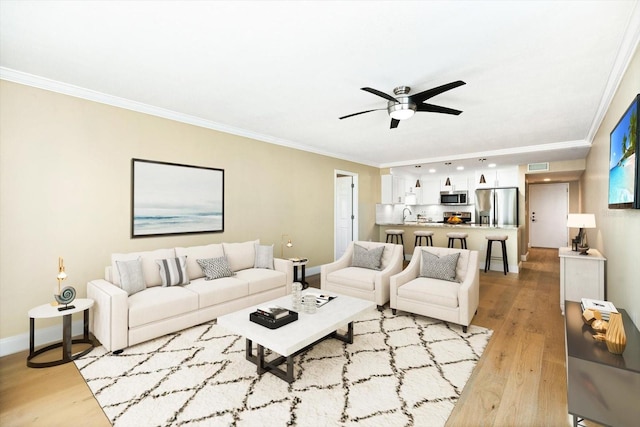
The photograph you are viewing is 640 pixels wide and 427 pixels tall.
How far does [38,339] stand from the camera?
2.90m

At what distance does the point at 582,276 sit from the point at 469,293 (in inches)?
64.7

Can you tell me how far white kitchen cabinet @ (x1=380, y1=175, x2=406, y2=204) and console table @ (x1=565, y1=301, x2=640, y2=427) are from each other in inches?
246

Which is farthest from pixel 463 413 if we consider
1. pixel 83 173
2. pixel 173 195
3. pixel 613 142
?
pixel 83 173

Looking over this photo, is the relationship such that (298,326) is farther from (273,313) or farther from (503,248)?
(503,248)

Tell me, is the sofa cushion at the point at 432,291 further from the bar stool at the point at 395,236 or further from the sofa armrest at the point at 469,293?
the bar stool at the point at 395,236

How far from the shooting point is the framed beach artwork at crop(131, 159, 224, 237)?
11.9ft

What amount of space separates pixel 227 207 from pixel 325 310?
2479 mm

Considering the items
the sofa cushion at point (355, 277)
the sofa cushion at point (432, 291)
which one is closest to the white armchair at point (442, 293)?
the sofa cushion at point (432, 291)

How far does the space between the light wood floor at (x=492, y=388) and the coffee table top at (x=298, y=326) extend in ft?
3.24

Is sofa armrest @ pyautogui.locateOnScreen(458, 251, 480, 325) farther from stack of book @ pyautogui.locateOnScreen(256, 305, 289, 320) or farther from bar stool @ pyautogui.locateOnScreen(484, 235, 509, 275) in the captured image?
bar stool @ pyautogui.locateOnScreen(484, 235, 509, 275)

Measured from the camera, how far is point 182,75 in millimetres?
2824

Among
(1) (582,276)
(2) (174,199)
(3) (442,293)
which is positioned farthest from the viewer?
(2) (174,199)

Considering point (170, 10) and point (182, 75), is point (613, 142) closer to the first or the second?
point (170, 10)

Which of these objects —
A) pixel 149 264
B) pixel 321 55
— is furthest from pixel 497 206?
pixel 149 264
